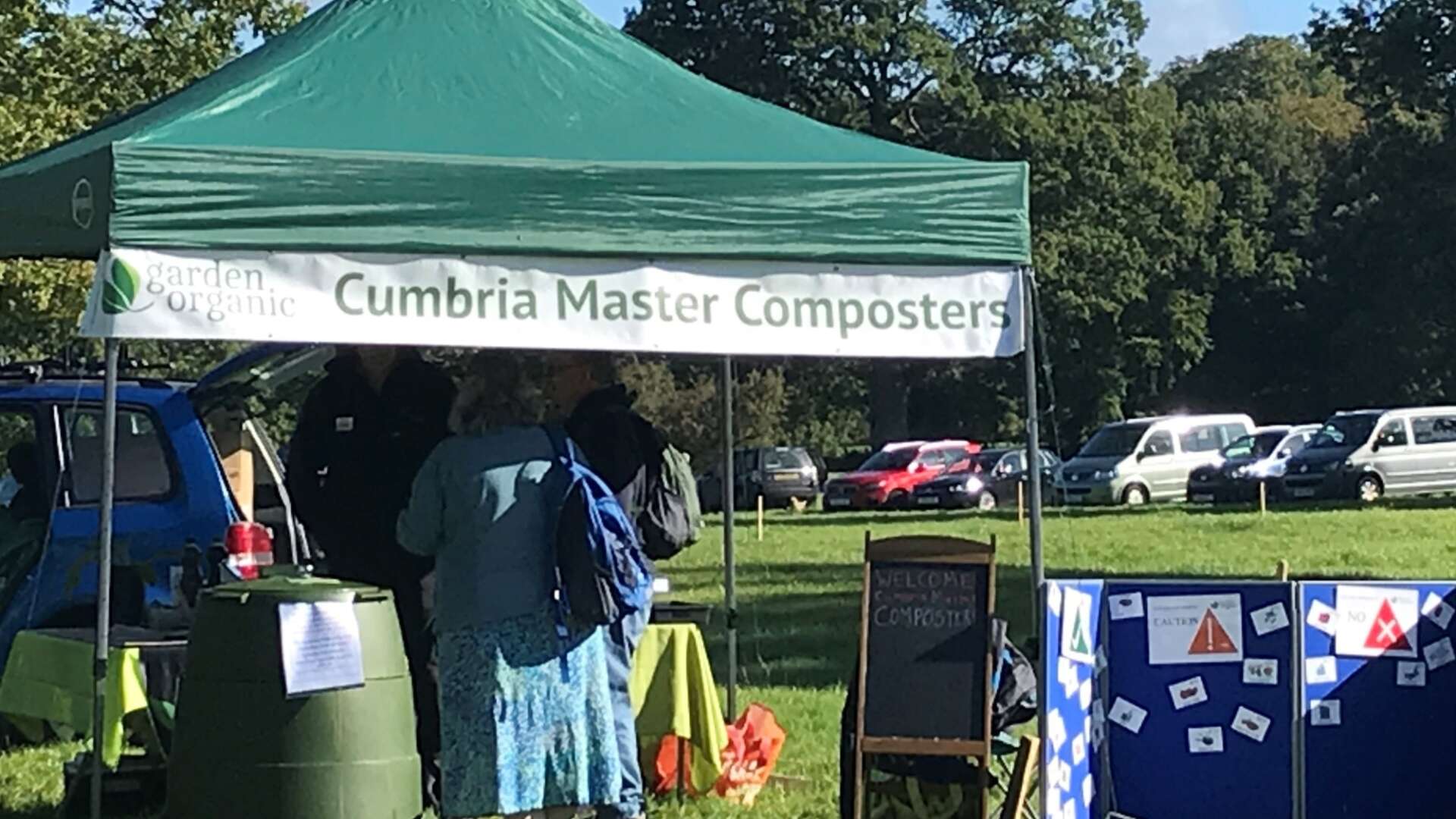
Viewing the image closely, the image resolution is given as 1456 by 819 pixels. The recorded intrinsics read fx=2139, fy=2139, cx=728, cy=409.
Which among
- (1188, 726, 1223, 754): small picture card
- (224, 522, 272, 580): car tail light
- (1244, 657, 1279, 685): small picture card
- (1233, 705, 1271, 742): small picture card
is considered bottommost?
(1188, 726, 1223, 754): small picture card

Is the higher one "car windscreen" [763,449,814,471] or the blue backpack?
"car windscreen" [763,449,814,471]

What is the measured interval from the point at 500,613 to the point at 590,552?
Answer: 316 mm

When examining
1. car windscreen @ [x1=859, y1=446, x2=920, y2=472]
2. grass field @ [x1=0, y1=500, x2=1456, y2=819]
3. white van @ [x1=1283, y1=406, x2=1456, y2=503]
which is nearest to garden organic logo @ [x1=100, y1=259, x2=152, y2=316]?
grass field @ [x1=0, y1=500, x2=1456, y2=819]

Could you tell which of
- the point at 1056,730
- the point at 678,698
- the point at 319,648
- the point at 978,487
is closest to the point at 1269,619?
the point at 1056,730

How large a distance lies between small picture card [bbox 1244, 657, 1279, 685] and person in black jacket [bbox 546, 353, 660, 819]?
1.95 meters

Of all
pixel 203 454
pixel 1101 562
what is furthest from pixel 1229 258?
pixel 203 454

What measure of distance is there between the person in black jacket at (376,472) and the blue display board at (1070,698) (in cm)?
216

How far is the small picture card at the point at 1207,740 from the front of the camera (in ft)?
22.8

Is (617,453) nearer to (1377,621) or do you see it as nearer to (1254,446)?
(1377,621)

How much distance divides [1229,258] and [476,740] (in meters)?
51.9

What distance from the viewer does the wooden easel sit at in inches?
257

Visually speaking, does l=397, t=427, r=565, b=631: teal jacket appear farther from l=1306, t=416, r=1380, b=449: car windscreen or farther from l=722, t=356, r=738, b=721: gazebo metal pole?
l=1306, t=416, r=1380, b=449: car windscreen

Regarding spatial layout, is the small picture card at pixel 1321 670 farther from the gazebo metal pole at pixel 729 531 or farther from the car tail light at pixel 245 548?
the car tail light at pixel 245 548

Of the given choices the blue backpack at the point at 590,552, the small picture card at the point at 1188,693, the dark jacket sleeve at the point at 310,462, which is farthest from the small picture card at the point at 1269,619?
the dark jacket sleeve at the point at 310,462
